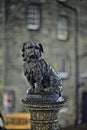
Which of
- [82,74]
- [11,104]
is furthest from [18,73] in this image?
[82,74]

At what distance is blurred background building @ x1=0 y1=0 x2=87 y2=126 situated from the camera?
80.1 feet

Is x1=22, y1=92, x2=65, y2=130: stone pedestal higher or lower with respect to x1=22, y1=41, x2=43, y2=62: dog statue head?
lower

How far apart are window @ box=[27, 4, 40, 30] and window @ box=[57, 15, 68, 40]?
1582 millimetres

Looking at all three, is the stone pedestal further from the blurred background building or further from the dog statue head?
the blurred background building

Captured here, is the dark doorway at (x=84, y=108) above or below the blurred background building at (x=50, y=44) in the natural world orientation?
below

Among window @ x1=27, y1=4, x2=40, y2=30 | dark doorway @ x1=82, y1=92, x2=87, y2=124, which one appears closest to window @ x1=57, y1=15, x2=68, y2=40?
window @ x1=27, y1=4, x2=40, y2=30

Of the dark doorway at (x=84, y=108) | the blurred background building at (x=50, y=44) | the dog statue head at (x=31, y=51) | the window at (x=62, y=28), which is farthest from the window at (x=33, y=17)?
the dog statue head at (x=31, y=51)

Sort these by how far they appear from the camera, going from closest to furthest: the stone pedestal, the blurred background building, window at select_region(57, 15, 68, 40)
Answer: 1. the stone pedestal
2. the blurred background building
3. window at select_region(57, 15, 68, 40)

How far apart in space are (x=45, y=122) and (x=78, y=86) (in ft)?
79.4

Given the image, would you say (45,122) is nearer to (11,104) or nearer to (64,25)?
(11,104)

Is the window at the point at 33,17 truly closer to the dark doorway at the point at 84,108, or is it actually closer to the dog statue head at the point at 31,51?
the dark doorway at the point at 84,108

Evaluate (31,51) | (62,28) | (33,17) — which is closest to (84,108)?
(62,28)

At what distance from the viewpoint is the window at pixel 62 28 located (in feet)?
88.2

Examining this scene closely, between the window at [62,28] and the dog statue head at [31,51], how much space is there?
23.4m
